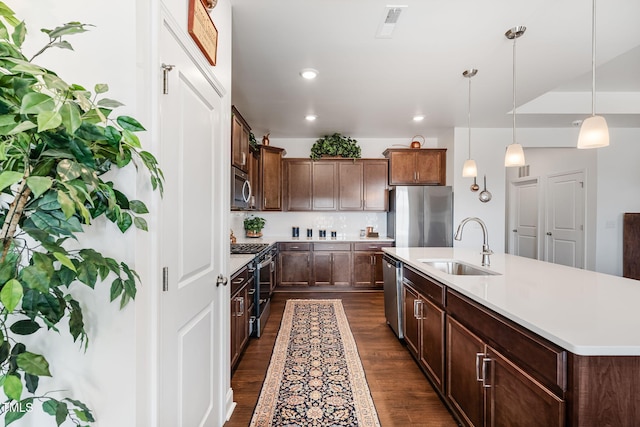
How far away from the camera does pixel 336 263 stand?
5.08m

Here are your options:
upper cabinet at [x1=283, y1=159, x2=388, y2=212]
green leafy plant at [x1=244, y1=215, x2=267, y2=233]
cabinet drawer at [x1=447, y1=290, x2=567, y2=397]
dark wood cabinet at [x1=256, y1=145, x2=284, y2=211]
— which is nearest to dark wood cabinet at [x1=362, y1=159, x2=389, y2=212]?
upper cabinet at [x1=283, y1=159, x2=388, y2=212]

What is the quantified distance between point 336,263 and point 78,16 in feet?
14.7

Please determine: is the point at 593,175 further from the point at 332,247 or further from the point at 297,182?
the point at 297,182

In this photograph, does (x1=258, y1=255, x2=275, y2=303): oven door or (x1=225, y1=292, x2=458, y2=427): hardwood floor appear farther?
(x1=258, y1=255, x2=275, y2=303): oven door

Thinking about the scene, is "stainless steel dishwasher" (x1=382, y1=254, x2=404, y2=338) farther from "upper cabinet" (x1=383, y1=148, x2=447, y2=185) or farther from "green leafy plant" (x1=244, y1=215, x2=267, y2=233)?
"green leafy plant" (x1=244, y1=215, x2=267, y2=233)

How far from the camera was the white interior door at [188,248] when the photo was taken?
3.91 feet

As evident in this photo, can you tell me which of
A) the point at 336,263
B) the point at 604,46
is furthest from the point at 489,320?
the point at 336,263

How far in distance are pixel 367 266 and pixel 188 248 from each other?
3.99 metres

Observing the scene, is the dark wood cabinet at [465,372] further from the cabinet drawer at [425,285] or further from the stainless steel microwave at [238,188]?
the stainless steel microwave at [238,188]

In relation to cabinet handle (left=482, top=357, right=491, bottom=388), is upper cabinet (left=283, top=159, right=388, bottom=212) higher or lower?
higher

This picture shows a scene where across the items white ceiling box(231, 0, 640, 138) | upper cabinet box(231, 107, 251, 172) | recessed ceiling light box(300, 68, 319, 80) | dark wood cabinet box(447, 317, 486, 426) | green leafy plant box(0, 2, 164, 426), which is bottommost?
dark wood cabinet box(447, 317, 486, 426)

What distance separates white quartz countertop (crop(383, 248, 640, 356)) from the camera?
1.01 metres

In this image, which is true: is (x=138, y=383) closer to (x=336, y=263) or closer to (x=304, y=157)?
(x=336, y=263)

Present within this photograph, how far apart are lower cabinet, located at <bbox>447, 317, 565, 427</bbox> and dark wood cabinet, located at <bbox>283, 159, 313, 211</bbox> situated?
3.74 metres
